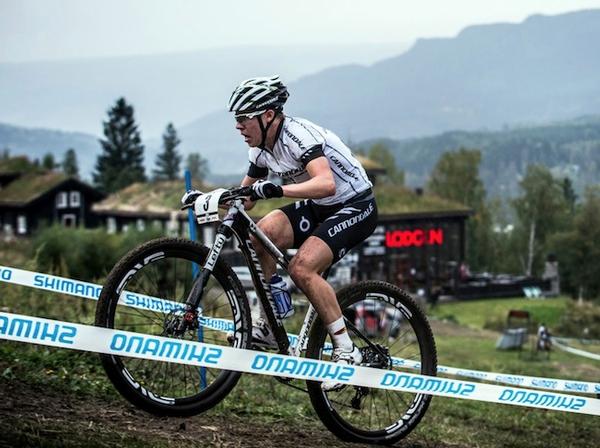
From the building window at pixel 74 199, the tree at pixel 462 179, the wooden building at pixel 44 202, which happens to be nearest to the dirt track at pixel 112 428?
the wooden building at pixel 44 202

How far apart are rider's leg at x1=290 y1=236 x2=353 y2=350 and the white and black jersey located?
0.48 m

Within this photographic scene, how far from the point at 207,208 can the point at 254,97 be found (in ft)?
3.00

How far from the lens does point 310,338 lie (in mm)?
6574

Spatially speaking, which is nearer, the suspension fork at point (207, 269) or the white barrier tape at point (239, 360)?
the white barrier tape at point (239, 360)

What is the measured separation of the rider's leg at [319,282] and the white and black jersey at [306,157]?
1.57ft

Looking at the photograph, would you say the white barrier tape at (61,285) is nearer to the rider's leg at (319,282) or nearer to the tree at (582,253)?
the rider's leg at (319,282)

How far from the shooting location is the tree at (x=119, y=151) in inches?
4983

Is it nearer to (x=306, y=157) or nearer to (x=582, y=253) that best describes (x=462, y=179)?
(x=582, y=253)

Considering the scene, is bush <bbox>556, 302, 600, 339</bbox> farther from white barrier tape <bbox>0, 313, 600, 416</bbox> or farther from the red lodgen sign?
white barrier tape <bbox>0, 313, 600, 416</bbox>

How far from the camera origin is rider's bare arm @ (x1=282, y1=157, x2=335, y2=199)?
6121 millimetres

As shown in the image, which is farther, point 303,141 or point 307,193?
point 303,141

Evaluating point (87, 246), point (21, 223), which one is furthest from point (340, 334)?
point (21, 223)

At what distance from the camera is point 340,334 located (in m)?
6.52

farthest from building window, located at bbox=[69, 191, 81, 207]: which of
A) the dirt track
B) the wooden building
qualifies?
the dirt track
